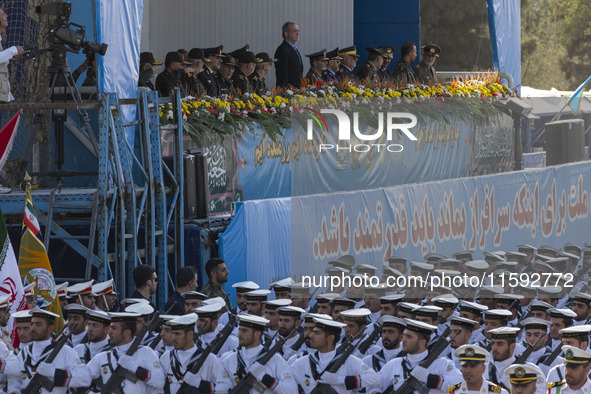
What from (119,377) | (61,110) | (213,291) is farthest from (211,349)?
(61,110)

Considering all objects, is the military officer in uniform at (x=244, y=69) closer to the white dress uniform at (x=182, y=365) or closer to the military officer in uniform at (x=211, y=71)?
the military officer in uniform at (x=211, y=71)

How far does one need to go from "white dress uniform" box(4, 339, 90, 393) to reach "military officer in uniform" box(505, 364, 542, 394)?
3199 millimetres

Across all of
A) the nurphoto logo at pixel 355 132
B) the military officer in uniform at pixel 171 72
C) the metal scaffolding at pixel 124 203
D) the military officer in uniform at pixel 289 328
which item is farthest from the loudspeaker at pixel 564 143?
the military officer in uniform at pixel 289 328

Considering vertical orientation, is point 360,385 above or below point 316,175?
below

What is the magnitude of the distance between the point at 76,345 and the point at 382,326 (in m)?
2.44

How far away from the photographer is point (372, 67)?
669 inches

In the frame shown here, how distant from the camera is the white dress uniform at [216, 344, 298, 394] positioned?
9.91 m

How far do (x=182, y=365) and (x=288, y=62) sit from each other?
669 centimetres

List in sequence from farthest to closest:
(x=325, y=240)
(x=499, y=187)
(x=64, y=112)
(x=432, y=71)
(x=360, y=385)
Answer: (x=432, y=71) < (x=499, y=187) < (x=64, y=112) < (x=325, y=240) < (x=360, y=385)

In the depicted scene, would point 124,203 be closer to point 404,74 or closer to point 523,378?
point 523,378

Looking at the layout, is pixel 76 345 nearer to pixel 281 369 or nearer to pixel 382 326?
pixel 281 369

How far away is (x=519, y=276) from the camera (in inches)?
492

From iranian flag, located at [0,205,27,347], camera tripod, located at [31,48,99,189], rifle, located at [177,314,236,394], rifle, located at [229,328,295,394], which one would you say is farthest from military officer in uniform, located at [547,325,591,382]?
camera tripod, located at [31,48,99,189]

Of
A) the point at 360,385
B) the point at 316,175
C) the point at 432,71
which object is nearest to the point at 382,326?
the point at 360,385
